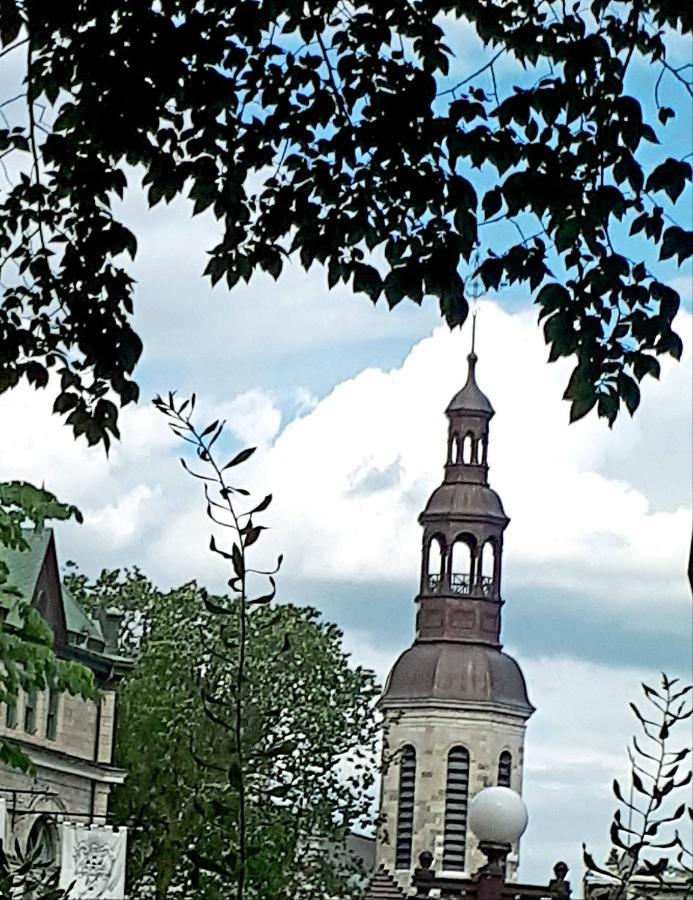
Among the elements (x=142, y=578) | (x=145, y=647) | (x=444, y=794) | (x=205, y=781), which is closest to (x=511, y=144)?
(x=205, y=781)

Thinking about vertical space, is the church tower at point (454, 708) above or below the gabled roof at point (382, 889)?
above

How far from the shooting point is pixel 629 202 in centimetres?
738

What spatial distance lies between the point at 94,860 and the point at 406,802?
6183cm

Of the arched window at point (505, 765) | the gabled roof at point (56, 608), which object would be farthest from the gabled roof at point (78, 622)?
the arched window at point (505, 765)

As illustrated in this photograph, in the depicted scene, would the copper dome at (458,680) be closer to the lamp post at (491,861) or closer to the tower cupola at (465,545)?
the tower cupola at (465,545)

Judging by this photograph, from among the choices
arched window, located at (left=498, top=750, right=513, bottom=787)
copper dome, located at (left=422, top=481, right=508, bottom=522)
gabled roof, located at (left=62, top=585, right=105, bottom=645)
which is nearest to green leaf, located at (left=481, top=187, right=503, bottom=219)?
gabled roof, located at (left=62, top=585, right=105, bottom=645)

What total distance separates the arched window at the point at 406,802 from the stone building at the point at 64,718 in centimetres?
4455

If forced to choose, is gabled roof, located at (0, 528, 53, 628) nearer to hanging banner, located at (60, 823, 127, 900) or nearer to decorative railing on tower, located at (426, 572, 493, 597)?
hanging banner, located at (60, 823, 127, 900)

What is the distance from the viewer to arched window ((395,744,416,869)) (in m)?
97.5

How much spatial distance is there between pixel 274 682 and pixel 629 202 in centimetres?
4835

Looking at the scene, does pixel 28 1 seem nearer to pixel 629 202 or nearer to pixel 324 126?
pixel 324 126

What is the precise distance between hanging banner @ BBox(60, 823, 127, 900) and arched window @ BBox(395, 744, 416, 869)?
59575 mm

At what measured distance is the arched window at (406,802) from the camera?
320 ft

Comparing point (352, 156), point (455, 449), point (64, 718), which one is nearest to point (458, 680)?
point (455, 449)
